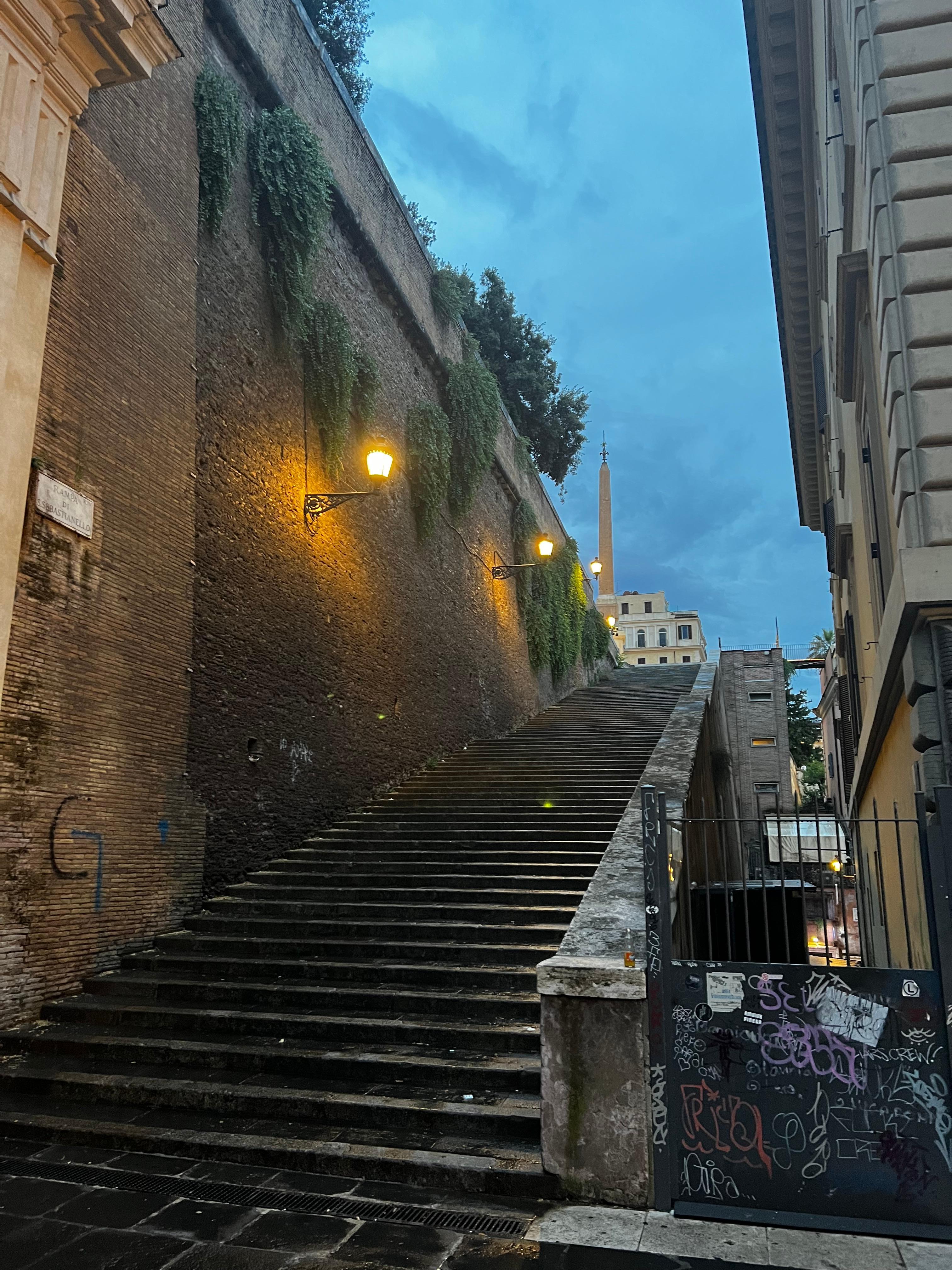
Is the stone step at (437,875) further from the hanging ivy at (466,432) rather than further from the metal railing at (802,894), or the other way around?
the hanging ivy at (466,432)

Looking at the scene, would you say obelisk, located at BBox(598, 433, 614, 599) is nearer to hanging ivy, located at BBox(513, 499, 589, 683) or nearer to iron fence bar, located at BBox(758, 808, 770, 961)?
hanging ivy, located at BBox(513, 499, 589, 683)

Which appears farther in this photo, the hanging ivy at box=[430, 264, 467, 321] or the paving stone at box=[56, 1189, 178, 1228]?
the hanging ivy at box=[430, 264, 467, 321]

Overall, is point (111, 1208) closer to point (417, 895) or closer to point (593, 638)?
point (417, 895)

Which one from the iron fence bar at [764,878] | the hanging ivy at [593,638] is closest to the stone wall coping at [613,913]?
the iron fence bar at [764,878]

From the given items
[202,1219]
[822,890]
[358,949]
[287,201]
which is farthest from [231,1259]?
[287,201]

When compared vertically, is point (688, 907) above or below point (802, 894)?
below

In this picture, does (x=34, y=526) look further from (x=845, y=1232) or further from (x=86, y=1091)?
(x=845, y=1232)

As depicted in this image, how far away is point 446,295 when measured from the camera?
56.4ft

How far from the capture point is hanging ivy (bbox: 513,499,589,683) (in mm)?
21625

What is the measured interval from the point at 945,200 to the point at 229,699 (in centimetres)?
712

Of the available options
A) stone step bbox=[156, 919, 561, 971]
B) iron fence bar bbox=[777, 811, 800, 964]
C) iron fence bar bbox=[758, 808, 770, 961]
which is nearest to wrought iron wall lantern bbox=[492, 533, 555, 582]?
stone step bbox=[156, 919, 561, 971]

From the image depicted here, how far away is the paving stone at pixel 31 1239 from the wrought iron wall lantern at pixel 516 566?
15945 mm

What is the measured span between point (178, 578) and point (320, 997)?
3996 millimetres

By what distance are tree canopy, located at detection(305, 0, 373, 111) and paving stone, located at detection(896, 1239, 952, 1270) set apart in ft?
60.7
